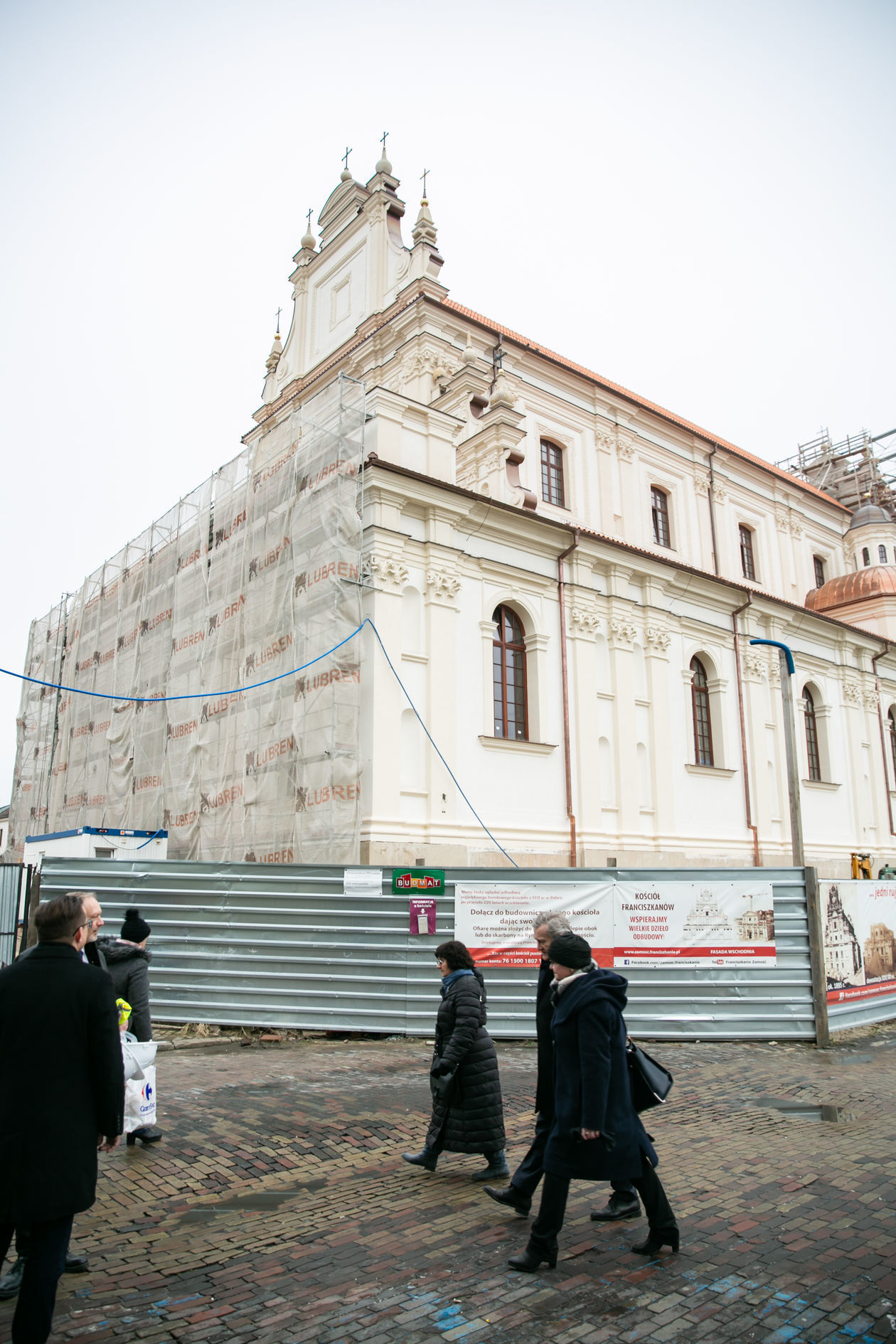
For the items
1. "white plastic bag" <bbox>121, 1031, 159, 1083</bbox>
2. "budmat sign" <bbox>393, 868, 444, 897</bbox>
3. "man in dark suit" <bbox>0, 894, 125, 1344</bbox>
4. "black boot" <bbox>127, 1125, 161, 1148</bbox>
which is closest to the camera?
"man in dark suit" <bbox>0, 894, 125, 1344</bbox>

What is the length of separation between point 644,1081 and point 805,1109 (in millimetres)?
4050

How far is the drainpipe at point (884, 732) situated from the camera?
2780 cm

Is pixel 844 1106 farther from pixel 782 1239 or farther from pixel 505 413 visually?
pixel 505 413

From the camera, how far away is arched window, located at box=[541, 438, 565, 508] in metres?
25.2

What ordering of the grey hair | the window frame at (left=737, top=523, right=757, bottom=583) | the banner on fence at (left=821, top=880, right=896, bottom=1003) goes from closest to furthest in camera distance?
the grey hair → the banner on fence at (left=821, top=880, right=896, bottom=1003) → the window frame at (left=737, top=523, right=757, bottom=583)

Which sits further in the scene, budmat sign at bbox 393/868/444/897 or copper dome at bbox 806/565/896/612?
copper dome at bbox 806/565/896/612

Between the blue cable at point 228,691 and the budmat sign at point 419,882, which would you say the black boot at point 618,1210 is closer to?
the budmat sign at point 419,882

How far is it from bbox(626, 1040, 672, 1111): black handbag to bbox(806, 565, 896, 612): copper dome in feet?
96.3

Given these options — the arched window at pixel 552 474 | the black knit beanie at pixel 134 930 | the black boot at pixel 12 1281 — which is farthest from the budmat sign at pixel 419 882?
the arched window at pixel 552 474

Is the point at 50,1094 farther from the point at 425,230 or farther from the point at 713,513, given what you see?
the point at 713,513

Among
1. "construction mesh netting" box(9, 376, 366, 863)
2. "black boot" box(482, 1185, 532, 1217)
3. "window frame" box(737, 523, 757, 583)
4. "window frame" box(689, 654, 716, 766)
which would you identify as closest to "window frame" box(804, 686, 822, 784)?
"window frame" box(689, 654, 716, 766)

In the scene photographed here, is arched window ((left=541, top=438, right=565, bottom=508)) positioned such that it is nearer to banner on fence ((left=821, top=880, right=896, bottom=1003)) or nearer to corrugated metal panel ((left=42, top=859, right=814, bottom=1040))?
banner on fence ((left=821, top=880, right=896, bottom=1003))

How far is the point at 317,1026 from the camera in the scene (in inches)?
432

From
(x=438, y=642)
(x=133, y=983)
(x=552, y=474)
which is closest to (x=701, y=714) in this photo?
(x=552, y=474)
